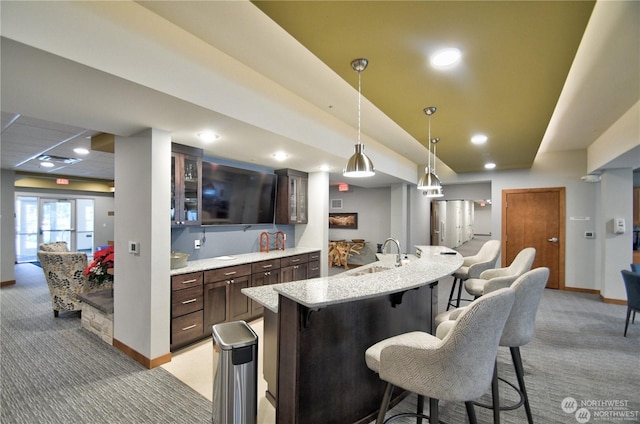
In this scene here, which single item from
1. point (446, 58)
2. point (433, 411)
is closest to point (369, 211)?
point (446, 58)

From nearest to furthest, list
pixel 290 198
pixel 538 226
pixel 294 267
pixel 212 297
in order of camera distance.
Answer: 1. pixel 212 297
2. pixel 294 267
3. pixel 290 198
4. pixel 538 226

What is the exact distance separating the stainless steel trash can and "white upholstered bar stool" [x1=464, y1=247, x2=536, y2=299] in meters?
2.04

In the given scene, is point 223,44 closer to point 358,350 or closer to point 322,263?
point 358,350

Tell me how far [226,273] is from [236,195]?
1288mm

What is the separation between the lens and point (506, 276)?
296 cm

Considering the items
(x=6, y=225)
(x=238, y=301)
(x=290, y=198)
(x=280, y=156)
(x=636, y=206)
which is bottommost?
(x=238, y=301)

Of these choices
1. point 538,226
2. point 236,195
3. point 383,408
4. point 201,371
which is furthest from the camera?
point 538,226

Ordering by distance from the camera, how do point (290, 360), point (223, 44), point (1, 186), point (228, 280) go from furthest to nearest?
1. point (1, 186)
2. point (228, 280)
3. point (223, 44)
4. point (290, 360)

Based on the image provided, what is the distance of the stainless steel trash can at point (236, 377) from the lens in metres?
1.79

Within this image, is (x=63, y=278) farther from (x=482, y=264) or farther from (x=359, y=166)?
(x=482, y=264)

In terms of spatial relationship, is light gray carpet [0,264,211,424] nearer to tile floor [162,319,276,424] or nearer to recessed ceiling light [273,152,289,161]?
tile floor [162,319,276,424]

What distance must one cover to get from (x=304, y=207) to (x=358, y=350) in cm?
365

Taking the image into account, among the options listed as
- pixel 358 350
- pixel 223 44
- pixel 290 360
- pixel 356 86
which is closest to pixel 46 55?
pixel 223 44

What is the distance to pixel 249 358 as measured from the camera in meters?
1.83
